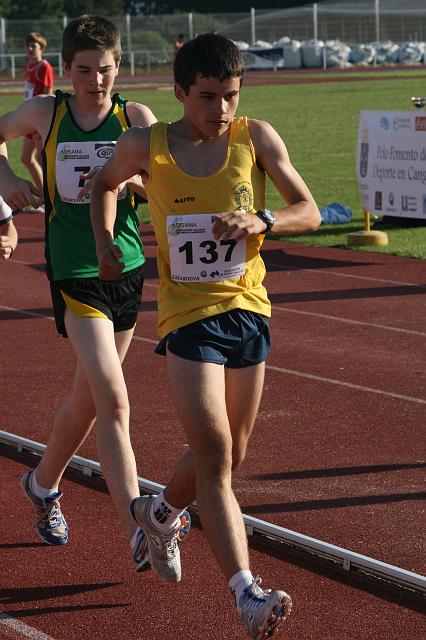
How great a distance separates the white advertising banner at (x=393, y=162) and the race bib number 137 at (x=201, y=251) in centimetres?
927

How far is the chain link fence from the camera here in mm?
58469

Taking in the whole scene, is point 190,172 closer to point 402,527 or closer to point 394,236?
point 402,527

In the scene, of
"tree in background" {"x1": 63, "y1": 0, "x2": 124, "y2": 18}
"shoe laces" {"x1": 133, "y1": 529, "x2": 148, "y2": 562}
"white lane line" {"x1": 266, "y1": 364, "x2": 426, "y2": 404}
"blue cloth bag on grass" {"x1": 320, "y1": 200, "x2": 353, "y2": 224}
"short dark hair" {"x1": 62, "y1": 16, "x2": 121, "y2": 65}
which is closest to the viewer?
"shoe laces" {"x1": 133, "y1": 529, "x2": 148, "y2": 562}

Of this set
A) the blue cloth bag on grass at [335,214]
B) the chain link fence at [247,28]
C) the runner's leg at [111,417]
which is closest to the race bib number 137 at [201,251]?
the runner's leg at [111,417]

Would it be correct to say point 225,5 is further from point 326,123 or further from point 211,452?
point 211,452

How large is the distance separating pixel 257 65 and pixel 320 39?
278 inches

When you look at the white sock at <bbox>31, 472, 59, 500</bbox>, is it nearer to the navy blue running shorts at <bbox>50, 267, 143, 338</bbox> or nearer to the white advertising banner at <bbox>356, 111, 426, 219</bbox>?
the navy blue running shorts at <bbox>50, 267, 143, 338</bbox>

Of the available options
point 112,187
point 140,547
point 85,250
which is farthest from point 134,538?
point 112,187

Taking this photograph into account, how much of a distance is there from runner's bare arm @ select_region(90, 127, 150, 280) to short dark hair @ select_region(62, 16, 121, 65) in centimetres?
63

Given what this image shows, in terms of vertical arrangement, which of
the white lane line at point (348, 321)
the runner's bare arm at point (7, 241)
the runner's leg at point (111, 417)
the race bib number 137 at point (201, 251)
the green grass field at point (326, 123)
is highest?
the race bib number 137 at point (201, 251)

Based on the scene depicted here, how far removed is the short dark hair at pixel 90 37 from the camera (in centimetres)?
490

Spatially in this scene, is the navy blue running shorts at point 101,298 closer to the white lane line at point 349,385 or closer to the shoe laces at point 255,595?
the shoe laces at point 255,595

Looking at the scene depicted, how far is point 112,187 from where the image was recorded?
451 centimetres

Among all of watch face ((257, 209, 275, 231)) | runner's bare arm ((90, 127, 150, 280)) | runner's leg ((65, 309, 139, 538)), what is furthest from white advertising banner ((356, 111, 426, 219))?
watch face ((257, 209, 275, 231))
